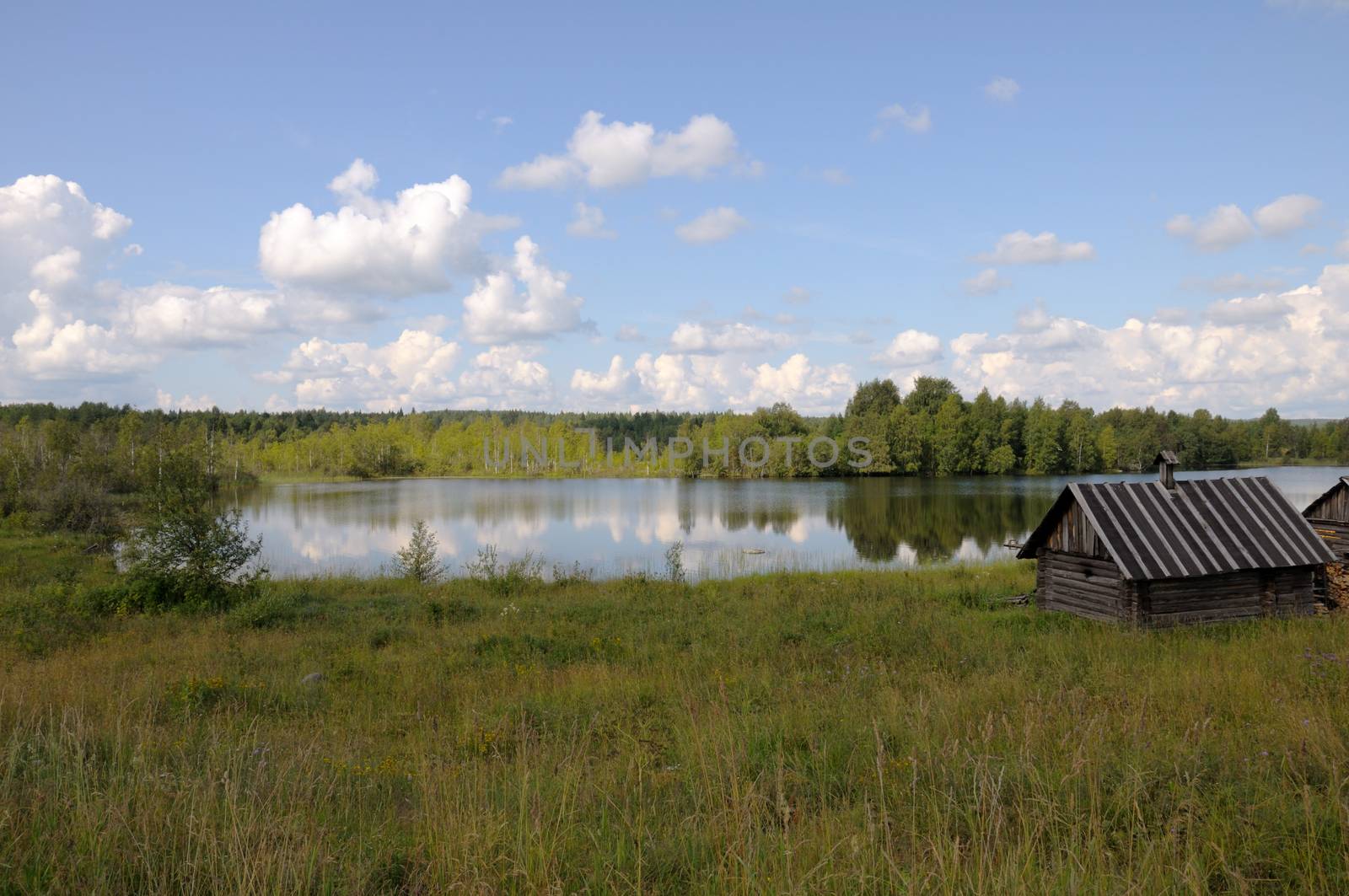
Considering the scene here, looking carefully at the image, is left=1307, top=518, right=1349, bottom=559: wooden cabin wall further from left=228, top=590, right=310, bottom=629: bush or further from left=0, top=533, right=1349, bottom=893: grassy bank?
left=228, top=590, right=310, bottom=629: bush

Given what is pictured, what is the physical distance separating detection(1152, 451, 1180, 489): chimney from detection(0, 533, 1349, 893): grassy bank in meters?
2.93

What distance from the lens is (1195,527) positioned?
43.3 ft

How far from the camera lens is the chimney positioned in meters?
13.9

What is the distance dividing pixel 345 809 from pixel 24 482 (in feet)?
180

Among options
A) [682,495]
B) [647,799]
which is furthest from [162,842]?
[682,495]

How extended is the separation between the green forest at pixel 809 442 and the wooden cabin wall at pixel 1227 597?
7366 centimetres

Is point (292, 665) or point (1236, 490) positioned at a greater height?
point (1236, 490)

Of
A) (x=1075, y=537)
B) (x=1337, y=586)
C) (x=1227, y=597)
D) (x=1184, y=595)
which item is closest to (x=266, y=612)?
(x=1075, y=537)

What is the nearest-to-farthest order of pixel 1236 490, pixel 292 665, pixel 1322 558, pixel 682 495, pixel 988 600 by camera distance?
pixel 292 665, pixel 1322 558, pixel 1236 490, pixel 988 600, pixel 682 495

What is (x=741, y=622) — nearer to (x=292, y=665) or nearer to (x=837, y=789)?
(x=292, y=665)

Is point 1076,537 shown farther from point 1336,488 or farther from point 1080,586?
point 1336,488

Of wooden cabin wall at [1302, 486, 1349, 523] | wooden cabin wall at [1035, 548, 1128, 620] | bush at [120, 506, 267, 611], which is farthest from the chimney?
bush at [120, 506, 267, 611]

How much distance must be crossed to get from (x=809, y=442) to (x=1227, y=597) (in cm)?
8574

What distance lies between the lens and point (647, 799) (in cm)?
432
